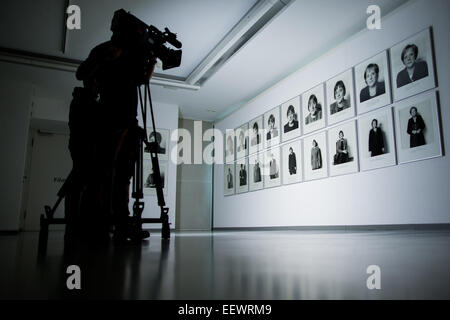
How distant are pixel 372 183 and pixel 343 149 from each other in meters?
0.72

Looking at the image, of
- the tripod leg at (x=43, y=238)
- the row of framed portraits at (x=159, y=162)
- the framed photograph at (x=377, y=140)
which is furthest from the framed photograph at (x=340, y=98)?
the tripod leg at (x=43, y=238)

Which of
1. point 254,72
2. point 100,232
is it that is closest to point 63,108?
point 254,72

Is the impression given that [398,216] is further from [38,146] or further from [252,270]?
[38,146]

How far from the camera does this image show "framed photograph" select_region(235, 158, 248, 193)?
747cm

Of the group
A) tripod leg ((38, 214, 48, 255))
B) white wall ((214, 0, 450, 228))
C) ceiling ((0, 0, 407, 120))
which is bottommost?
tripod leg ((38, 214, 48, 255))

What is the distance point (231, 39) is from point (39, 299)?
505cm

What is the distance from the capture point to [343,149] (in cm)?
482

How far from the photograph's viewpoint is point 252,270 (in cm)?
70

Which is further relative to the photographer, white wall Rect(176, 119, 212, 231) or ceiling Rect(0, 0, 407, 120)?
white wall Rect(176, 119, 212, 231)

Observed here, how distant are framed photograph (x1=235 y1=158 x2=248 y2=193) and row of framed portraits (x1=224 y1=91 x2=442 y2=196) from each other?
0.51 m

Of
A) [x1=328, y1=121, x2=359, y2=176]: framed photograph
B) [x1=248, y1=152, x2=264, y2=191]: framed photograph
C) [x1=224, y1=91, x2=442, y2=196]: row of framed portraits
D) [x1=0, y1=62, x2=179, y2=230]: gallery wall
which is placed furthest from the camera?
[x1=248, y1=152, x2=264, y2=191]: framed photograph

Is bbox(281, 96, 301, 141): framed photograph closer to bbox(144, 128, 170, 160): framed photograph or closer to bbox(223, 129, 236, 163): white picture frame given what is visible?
bbox(223, 129, 236, 163): white picture frame

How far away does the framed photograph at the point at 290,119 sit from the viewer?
19.4 ft

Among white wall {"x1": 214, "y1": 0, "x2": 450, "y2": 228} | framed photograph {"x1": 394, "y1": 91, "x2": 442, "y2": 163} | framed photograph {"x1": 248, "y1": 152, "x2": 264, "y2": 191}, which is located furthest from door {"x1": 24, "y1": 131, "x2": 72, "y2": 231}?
framed photograph {"x1": 394, "y1": 91, "x2": 442, "y2": 163}
